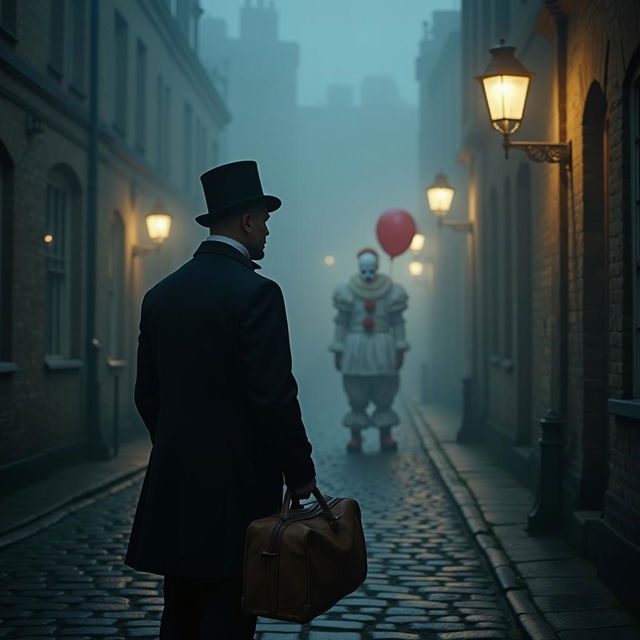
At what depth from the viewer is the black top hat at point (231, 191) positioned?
4316 mm

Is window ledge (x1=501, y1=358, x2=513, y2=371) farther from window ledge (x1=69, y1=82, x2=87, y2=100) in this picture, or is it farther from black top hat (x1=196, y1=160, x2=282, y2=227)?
black top hat (x1=196, y1=160, x2=282, y2=227)

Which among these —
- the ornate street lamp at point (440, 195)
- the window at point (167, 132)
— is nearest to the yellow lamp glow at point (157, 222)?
the ornate street lamp at point (440, 195)

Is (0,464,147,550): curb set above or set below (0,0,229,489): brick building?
below

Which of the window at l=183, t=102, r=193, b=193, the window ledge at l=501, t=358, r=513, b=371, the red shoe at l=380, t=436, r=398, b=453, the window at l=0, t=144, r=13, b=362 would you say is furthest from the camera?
the window at l=183, t=102, r=193, b=193

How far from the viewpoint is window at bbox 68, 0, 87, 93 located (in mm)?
15305

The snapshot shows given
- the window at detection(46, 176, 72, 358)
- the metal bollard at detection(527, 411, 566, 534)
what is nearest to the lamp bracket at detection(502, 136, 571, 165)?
the metal bollard at detection(527, 411, 566, 534)

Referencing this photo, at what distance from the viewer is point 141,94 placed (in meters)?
20.2

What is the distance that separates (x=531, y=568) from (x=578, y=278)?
235cm

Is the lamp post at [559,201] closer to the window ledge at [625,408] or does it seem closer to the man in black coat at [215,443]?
the window ledge at [625,408]

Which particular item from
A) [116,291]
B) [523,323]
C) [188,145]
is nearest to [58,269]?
[116,291]

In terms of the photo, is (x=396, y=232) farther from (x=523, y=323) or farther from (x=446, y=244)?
(x=446, y=244)

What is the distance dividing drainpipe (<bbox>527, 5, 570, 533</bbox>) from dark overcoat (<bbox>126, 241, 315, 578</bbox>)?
16.7 feet

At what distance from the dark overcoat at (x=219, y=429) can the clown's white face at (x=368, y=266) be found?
12.1 m

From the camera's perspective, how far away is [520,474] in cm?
1206
